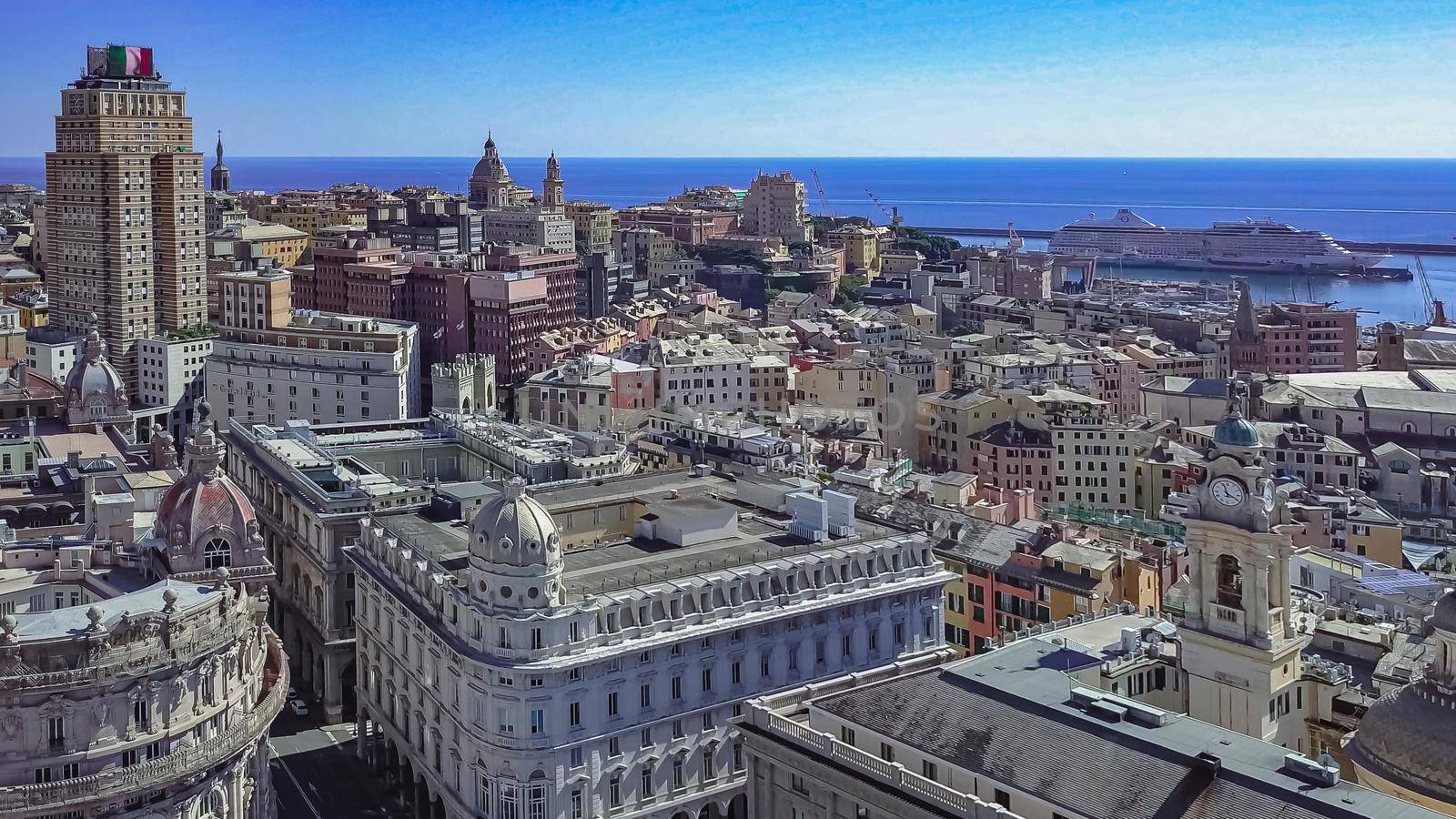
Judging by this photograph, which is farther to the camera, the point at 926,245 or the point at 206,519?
the point at 926,245

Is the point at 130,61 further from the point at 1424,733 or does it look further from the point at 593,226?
the point at 1424,733

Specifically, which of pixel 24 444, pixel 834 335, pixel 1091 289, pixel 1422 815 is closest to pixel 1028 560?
pixel 1422 815

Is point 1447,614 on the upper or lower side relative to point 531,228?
lower

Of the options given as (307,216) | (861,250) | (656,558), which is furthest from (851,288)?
(656,558)

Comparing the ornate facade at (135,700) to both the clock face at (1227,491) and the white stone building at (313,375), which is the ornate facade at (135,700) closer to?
the clock face at (1227,491)

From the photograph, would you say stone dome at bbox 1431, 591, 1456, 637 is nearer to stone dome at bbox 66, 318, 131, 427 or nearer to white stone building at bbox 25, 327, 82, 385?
stone dome at bbox 66, 318, 131, 427

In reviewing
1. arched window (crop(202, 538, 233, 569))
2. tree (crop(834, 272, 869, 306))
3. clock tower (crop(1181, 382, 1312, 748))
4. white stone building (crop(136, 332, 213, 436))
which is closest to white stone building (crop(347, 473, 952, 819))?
arched window (crop(202, 538, 233, 569))

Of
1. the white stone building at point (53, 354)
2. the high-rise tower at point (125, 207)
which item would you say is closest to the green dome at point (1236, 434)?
the white stone building at point (53, 354)
